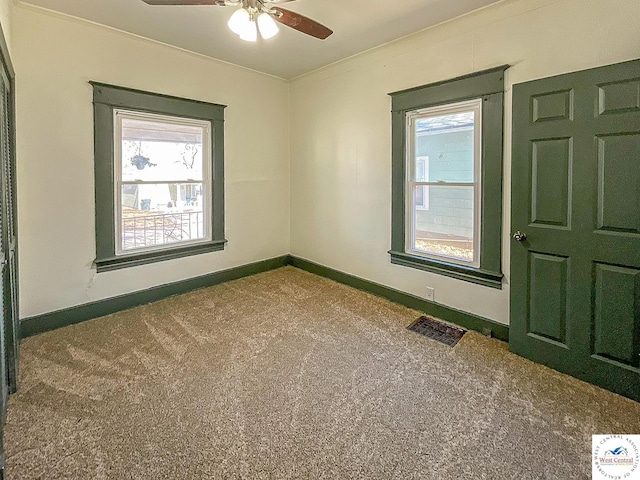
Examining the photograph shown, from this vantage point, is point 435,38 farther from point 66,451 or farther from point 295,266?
point 66,451

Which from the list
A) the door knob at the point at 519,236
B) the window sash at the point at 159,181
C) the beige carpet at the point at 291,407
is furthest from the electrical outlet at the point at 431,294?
the window sash at the point at 159,181

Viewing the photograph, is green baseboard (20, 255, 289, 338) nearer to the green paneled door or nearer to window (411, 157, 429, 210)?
window (411, 157, 429, 210)

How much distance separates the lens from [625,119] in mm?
2080

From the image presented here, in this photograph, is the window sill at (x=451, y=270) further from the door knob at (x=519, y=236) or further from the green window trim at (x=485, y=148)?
the door knob at (x=519, y=236)

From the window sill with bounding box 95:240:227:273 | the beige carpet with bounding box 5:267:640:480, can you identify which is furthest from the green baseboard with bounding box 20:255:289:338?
the window sill with bounding box 95:240:227:273

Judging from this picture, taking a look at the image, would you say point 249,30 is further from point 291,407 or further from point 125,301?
point 125,301

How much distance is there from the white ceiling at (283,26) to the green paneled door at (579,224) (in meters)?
1.11

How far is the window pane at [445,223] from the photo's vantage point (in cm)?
319

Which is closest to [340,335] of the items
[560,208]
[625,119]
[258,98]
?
[560,208]

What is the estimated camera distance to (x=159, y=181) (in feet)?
12.4

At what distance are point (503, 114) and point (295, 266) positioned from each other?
3.24 metres

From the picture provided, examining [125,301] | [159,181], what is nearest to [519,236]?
[159,181]

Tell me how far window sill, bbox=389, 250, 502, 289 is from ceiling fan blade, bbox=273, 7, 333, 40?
7.11 ft

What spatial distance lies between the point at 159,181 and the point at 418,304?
9.84 feet
